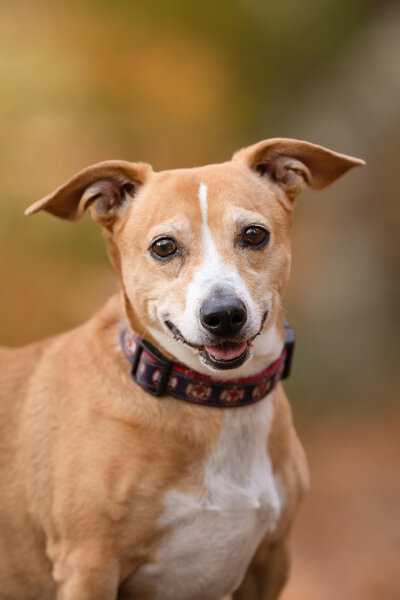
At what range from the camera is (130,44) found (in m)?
5.32

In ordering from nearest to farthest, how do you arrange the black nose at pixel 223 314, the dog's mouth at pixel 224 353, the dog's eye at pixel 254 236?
the black nose at pixel 223 314, the dog's mouth at pixel 224 353, the dog's eye at pixel 254 236

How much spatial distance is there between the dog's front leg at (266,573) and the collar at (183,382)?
626 mm

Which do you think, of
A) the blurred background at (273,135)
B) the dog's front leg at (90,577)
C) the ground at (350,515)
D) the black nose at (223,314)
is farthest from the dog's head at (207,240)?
the blurred background at (273,135)

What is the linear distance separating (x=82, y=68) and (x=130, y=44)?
0.34 metres

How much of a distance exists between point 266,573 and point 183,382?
927mm

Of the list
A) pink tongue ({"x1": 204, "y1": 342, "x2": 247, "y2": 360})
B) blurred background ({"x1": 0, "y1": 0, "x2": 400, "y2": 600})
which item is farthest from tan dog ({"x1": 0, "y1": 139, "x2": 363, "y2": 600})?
blurred background ({"x1": 0, "y1": 0, "x2": 400, "y2": 600})

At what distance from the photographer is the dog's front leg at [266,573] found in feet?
10.0

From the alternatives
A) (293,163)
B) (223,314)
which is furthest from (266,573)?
(293,163)

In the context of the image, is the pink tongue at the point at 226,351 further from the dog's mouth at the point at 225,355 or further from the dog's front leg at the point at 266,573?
the dog's front leg at the point at 266,573

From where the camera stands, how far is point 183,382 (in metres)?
2.68

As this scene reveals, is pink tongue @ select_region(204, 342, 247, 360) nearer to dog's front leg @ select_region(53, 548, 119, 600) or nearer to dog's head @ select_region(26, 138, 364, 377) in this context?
dog's head @ select_region(26, 138, 364, 377)

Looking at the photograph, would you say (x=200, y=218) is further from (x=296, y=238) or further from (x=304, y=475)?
(x=296, y=238)

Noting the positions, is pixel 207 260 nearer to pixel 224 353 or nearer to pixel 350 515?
pixel 224 353

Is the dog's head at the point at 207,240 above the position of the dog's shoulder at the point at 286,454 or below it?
above
